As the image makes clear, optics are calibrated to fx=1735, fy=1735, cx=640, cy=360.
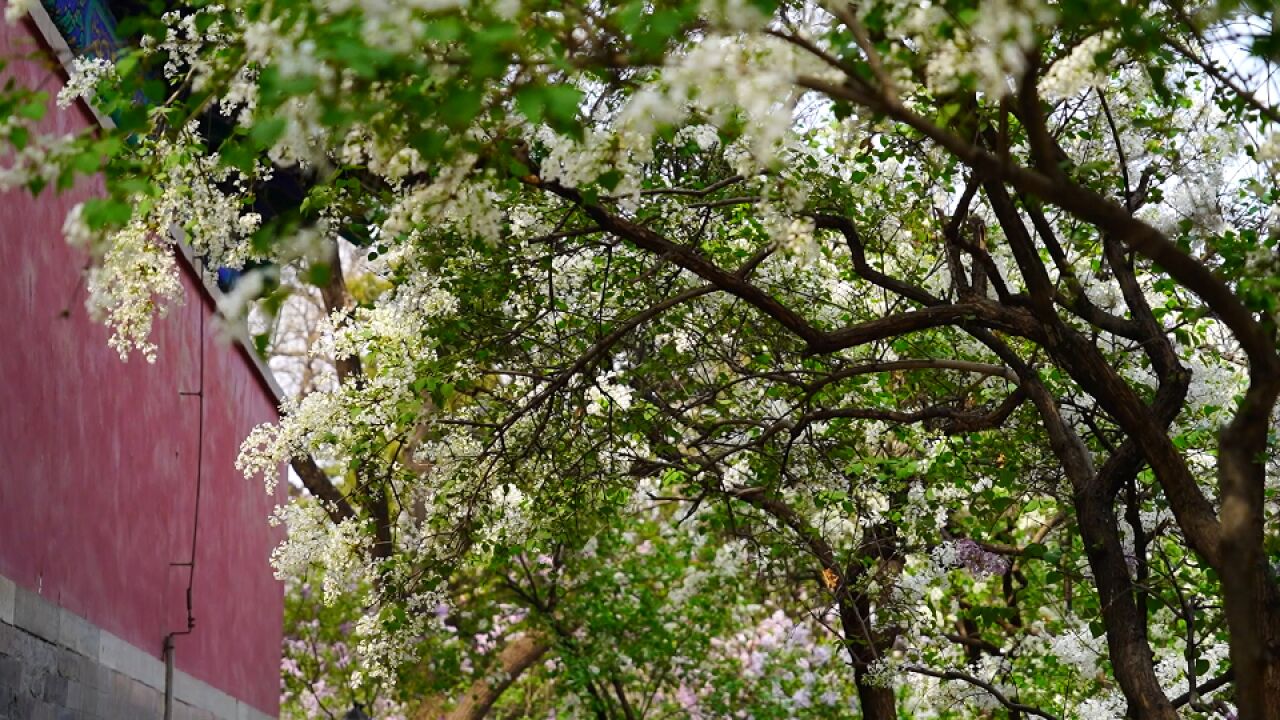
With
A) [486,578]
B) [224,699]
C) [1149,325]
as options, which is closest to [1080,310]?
[1149,325]

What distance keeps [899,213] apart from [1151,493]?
92.4 inches

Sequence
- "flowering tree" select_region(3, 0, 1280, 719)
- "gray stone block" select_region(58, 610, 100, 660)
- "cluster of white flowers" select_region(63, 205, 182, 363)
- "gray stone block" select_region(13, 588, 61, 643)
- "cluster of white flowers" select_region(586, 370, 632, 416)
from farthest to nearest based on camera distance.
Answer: "cluster of white flowers" select_region(586, 370, 632, 416) < "gray stone block" select_region(58, 610, 100, 660) < "gray stone block" select_region(13, 588, 61, 643) < "cluster of white flowers" select_region(63, 205, 182, 363) < "flowering tree" select_region(3, 0, 1280, 719)

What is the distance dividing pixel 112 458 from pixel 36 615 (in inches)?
76.4

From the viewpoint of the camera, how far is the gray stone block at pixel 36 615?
25.1ft

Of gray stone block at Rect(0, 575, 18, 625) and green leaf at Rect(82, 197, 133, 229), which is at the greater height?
gray stone block at Rect(0, 575, 18, 625)

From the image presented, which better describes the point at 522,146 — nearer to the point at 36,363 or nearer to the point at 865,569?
the point at 36,363

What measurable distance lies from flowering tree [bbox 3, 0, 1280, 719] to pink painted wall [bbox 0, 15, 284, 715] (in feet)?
1.96

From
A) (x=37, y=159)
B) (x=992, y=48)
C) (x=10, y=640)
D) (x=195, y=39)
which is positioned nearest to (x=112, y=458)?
(x=10, y=640)

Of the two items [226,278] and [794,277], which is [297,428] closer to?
[794,277]

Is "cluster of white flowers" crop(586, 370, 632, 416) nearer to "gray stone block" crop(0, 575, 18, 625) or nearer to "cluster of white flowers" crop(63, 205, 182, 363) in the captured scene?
"cluster of white flowers" crop(63, 205, 182, 363)

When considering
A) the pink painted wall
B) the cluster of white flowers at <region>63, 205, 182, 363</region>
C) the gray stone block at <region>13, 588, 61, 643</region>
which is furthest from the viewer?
the pink painted wall

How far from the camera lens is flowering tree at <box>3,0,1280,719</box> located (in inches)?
199

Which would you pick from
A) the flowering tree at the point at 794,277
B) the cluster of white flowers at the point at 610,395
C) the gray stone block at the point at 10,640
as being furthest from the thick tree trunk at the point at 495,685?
the gray stone block at the point at 10,640

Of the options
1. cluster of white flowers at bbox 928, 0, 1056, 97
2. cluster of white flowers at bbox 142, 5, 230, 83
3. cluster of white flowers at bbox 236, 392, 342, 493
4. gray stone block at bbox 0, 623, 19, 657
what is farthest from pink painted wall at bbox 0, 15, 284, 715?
cluster of white flowers at bbox 928, 0, 1056, 97
